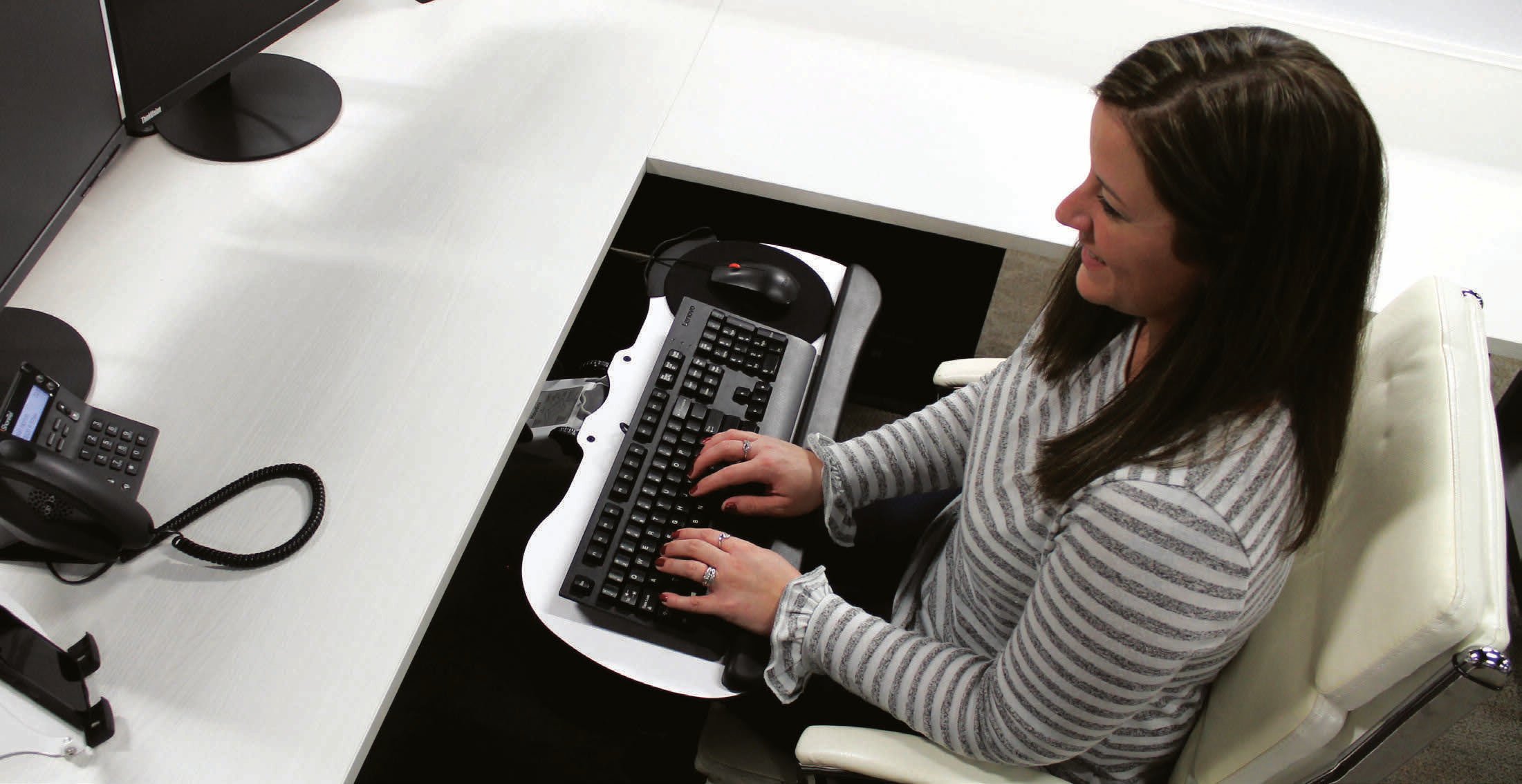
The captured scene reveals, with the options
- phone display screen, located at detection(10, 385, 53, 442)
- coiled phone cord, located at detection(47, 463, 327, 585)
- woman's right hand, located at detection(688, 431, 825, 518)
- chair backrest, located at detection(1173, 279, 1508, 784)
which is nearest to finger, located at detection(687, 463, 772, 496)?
woman's right hand, located at detection(688, 431, 825, 518)

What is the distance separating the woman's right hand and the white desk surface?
197 mm

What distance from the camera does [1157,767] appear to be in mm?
973

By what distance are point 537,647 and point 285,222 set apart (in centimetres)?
64

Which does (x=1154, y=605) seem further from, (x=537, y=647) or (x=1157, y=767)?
(x=537, y=647)

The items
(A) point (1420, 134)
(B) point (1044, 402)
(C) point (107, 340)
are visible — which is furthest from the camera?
(A) point (1420, 134)

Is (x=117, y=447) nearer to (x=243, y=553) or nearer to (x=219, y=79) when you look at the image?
(x=243, y=553)

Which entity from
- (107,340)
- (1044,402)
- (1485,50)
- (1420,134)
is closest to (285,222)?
(107,340)

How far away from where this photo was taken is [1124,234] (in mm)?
767

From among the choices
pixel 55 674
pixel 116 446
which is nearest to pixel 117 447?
pixel 116 446

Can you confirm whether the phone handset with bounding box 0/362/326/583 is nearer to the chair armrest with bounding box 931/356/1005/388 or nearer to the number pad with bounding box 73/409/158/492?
the number pad with bounding box 73/409/158/492

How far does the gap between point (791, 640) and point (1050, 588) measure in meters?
0.27

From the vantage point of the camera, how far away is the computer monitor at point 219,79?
1068 millimetres

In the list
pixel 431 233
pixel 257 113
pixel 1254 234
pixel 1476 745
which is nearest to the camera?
pixel 1254 234

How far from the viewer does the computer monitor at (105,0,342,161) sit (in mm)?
1068
